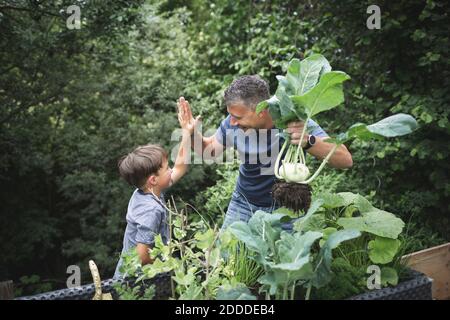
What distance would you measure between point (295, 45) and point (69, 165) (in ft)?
8.79

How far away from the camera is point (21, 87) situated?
14.4 feet

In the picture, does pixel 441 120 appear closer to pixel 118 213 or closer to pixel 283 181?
pixel 283 181

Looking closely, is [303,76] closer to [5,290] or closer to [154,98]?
[5,290]

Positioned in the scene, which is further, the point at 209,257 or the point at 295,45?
the point at 295,45

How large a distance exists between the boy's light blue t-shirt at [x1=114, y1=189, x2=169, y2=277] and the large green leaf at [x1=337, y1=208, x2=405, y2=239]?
0.87 meters

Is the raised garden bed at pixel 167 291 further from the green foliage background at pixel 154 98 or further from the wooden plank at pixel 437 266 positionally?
the green foliage background at pixel 154 98

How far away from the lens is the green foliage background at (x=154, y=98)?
145 inches

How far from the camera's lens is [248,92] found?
230 centimetres

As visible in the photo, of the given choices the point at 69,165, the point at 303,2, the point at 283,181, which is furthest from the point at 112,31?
the point at 283,181

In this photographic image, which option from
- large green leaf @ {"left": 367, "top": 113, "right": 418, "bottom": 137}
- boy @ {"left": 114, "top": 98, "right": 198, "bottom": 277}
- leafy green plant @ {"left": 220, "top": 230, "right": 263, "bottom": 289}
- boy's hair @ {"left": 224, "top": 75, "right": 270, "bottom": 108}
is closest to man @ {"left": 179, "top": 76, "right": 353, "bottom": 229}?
boy's hair @ {"left": 224, "top": 75, "right": 270, "bottom": 108}

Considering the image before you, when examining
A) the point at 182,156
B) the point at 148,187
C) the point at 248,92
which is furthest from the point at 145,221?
the point at 248,92

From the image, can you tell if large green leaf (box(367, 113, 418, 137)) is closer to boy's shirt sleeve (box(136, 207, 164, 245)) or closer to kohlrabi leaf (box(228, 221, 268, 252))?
kohlrabi leaf (box(228, 221, 268, 252))

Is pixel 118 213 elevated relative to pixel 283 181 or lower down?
lower down

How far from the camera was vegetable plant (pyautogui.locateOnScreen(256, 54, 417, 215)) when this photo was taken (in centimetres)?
166
